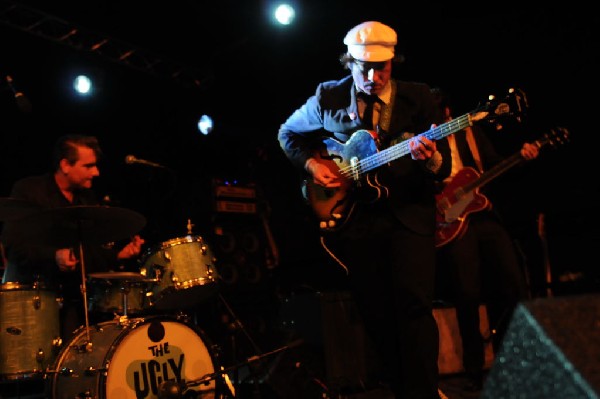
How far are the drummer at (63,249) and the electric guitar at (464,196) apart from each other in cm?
233

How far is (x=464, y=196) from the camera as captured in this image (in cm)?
Result: 442

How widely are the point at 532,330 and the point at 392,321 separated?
2.27 meters

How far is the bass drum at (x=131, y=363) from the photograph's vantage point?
11.5 ft

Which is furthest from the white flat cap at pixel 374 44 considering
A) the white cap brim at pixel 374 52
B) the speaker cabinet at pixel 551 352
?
the speaker cabinet at pixel 551 352

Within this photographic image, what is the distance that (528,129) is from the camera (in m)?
5.91

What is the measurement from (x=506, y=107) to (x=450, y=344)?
8.21 ft

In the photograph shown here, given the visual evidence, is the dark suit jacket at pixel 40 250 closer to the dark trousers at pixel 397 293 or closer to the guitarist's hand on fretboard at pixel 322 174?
the guitarist's hand on fretboard at pixel 322 174

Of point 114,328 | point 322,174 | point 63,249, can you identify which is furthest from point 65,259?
point 322,174

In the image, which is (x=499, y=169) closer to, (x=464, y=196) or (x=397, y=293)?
(x=464, y=196)

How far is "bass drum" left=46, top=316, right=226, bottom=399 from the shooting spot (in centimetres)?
350

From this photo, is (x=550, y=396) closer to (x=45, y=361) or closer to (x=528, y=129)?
(x=45, y=361)

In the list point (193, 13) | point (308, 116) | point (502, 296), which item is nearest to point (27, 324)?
point (308, 116)

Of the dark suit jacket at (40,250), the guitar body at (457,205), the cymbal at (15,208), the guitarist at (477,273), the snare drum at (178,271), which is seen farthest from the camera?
the guitar body at (457,205)

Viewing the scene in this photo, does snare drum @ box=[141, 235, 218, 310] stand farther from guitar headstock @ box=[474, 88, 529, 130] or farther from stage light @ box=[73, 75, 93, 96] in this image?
stage light @ box=[73, 75, 93, 96]
